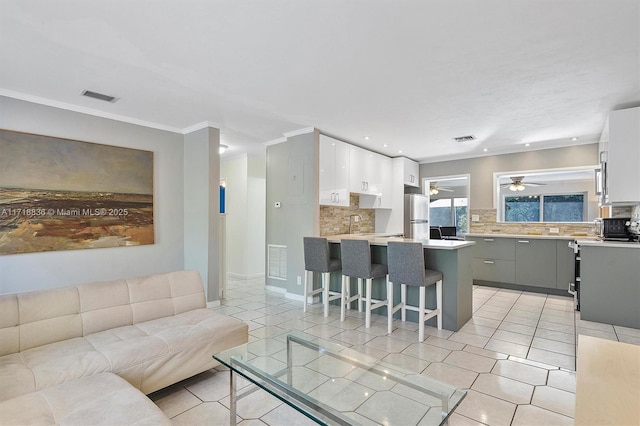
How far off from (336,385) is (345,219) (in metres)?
4.12

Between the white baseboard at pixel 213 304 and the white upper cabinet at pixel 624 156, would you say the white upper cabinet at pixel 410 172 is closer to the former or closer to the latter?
the white upper cabinet at pixel 624 156

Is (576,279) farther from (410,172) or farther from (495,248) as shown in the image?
(410,172)

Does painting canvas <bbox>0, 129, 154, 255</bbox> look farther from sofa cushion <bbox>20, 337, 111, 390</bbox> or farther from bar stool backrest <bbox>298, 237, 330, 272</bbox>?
bar stool backrest <bbox>298, 237, 330, 272</bbox>

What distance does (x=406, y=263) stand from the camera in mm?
3396

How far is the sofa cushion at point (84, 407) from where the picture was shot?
135 cm

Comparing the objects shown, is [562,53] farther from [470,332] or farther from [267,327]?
[267,327]

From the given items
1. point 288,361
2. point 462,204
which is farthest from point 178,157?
point 462,204

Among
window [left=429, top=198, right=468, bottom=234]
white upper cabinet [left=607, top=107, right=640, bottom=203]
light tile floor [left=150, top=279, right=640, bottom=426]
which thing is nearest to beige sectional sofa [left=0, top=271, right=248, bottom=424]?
light tile floor [left=150, top=279, right=640, bottom=426]

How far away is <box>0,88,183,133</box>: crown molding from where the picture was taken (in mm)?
3255

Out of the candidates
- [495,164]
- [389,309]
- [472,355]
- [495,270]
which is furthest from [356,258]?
[495,164]

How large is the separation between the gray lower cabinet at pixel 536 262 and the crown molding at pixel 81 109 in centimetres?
574

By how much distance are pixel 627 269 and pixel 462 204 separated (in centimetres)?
678

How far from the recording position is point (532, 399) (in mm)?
2229

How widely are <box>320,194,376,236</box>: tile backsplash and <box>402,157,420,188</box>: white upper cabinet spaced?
3.13 ft
